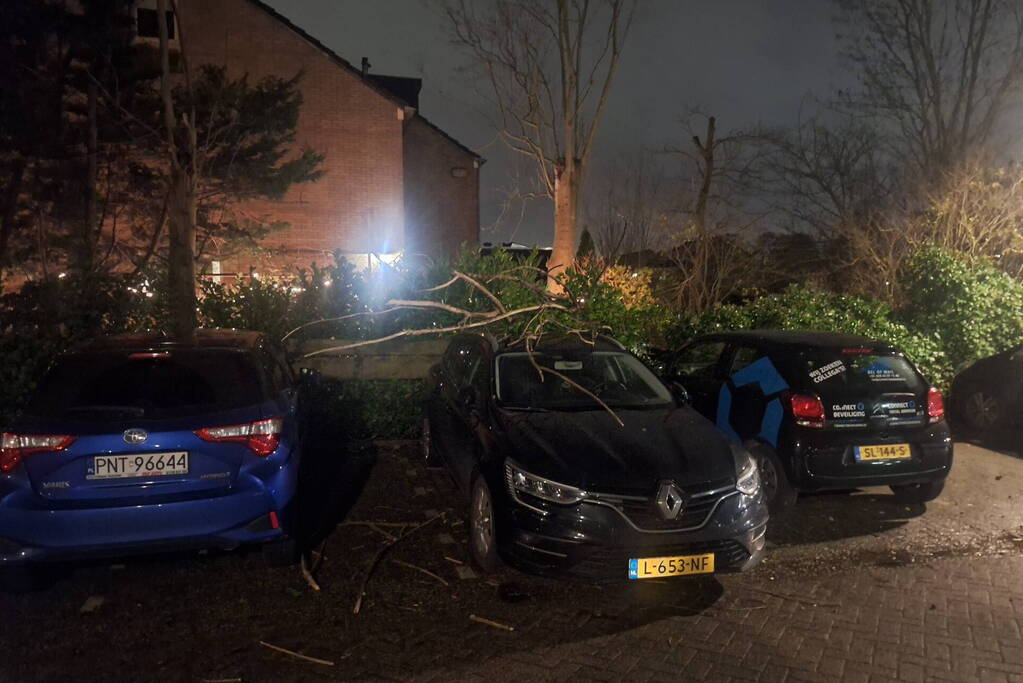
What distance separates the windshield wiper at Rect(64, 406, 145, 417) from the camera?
14.6 feet

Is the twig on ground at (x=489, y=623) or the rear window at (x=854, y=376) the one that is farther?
the rear window at (x=854, y=376)

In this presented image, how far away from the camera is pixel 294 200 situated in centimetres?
2142

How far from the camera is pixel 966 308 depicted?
10922mm

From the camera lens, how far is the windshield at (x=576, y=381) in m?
5.75

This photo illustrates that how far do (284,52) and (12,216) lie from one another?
28.9ft

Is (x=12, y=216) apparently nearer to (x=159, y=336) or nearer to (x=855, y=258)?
(x=159, y=336)

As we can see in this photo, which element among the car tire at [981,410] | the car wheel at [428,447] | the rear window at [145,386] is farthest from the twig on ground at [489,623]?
the car tire at [981,410]

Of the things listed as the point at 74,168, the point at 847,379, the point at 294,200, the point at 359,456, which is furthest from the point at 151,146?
the point at 847,379

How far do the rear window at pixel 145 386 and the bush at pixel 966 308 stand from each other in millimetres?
9916

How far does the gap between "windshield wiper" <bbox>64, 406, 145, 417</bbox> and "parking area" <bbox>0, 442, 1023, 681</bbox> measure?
46.4 inches

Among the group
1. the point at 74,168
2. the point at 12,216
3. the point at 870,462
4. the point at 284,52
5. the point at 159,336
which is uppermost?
the point at 284,52

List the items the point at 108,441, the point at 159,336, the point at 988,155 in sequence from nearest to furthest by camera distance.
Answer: the point at 108,441, the point at 159,336, the point at 988,155

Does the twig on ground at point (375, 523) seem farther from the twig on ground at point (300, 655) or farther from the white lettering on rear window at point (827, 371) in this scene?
the white lettering on rear window at point (827, 371)

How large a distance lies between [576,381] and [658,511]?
1726mm
